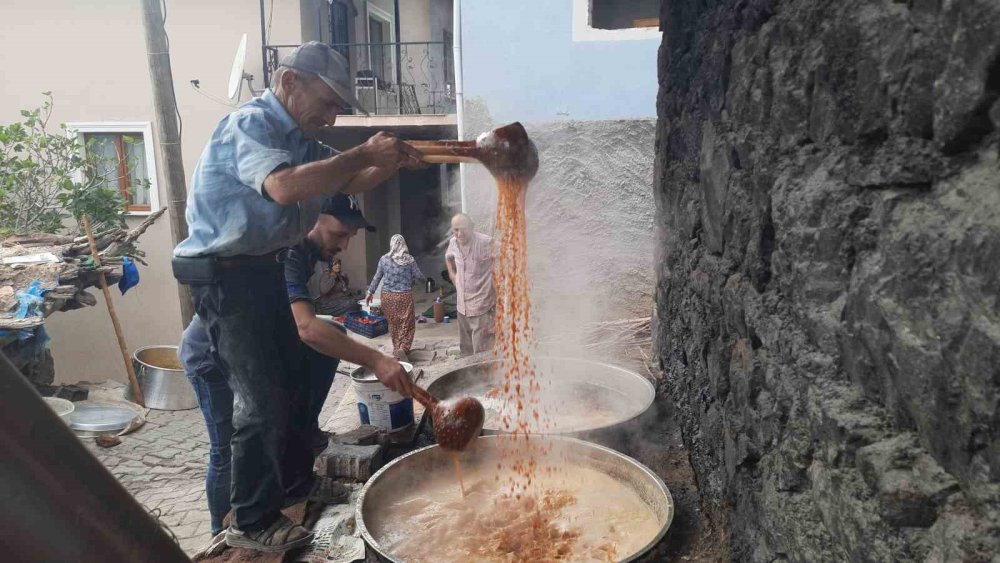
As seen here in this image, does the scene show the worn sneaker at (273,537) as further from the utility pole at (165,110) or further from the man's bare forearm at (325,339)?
the utility pole at (165,110)

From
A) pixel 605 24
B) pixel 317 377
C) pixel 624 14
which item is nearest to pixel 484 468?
pixel 317 377

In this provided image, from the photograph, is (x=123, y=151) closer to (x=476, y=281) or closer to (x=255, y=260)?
(x=476, y=281)

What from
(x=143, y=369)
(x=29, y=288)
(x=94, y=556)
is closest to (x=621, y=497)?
(x=94, y=556)

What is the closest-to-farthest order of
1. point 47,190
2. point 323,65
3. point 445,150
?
1. point 445,150
2. point 323,65
3. point 47,190

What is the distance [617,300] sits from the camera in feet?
22.2

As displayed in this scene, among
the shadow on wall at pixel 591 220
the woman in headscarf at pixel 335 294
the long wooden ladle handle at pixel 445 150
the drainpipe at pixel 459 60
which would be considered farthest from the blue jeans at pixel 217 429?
the woman in headscarf at pixel 335 294

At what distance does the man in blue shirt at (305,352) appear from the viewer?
320 cm

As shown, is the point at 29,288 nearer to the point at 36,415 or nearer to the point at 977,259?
the point at 36,415

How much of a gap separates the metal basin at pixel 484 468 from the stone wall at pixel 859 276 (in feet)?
1.33

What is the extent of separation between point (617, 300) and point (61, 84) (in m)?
10.3

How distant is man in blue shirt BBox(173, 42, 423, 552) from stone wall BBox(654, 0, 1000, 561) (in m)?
1.45

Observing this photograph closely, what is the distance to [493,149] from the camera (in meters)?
2.78

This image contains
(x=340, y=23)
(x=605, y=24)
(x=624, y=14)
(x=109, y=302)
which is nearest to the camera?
(x=624, y=14)

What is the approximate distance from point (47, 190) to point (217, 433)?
8932 mm
